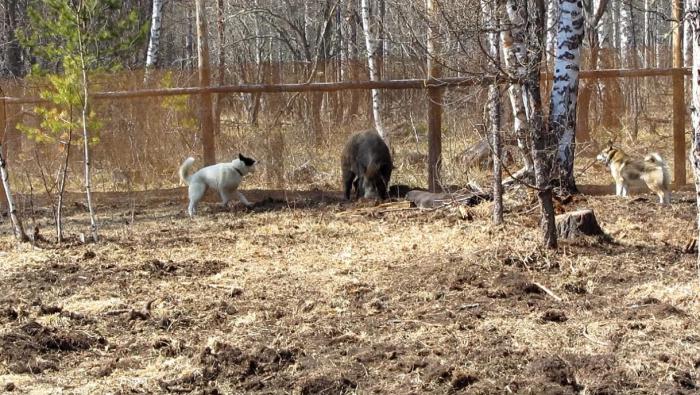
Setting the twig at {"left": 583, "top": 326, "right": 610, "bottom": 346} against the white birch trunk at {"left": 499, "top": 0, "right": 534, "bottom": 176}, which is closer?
the twig at {"left": 583, "top": 326, "right": 610, "bottom": 346}

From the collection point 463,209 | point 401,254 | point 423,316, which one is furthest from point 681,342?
point 463,209

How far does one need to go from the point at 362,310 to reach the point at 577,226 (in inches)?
119

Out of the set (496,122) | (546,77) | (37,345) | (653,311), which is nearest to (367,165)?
(546,77)

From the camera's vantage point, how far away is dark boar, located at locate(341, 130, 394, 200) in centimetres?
1392

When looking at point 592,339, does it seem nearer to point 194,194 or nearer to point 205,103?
point 194,194

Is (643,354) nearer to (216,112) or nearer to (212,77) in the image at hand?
(216,112)

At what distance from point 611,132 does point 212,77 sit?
699cm

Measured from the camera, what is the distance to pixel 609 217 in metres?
11.0

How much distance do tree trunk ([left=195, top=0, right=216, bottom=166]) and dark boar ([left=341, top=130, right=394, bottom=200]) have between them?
232 cm

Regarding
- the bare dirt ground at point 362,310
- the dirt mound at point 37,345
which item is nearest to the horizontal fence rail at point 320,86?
the bare dirt ground at point 362,310

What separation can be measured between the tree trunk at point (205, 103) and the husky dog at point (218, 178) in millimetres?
1023

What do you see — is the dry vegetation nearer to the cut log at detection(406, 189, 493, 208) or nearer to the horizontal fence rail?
the cut log at detection(406, 189, 493, 208)

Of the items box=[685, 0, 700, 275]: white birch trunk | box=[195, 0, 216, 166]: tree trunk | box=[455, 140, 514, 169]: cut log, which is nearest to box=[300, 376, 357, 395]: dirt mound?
box=[685, 0, 700, 275]: white birch trunk

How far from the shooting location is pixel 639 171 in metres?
12.5
